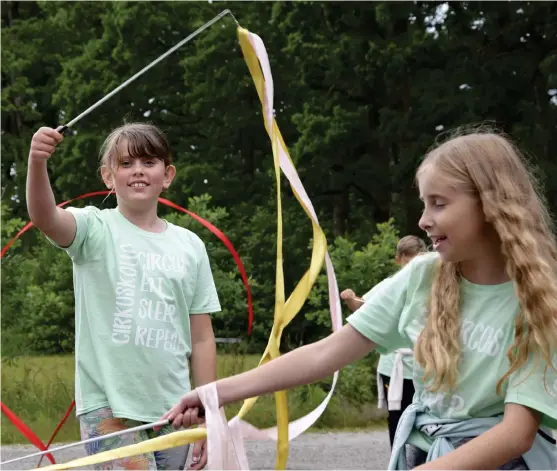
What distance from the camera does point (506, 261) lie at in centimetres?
240

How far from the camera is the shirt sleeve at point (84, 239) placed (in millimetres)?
3584

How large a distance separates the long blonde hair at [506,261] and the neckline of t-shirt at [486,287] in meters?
0.02

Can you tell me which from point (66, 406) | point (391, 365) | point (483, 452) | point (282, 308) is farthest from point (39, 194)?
point (66, 406)

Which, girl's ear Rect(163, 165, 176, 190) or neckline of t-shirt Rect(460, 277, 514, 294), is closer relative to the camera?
neckline of t-shirt Rect(460, 277, 514, 294)

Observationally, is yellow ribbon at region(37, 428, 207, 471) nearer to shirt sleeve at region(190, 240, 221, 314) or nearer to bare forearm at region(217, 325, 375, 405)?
bare forearm at region(217, 325, 375, 405)

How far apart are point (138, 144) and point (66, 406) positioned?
618 centimetres

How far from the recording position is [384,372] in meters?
6.48

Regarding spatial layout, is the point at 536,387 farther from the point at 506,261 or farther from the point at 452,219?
the point at 452,219

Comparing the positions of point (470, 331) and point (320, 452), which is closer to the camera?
point (470, 331)

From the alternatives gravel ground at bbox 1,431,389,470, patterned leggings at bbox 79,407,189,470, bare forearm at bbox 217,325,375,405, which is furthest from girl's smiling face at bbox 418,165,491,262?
gravel ground at bbox 1,431,389,470

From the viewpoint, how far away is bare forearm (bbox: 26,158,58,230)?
3.35 metres

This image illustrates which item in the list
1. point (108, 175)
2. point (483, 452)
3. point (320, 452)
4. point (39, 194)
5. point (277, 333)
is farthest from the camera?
point (320, 452)

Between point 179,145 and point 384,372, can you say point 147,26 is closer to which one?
point 179,145

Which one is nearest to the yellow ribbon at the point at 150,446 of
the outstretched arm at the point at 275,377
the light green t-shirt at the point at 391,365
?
the outstretched arm at the point at 275,377
